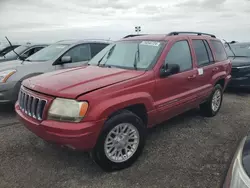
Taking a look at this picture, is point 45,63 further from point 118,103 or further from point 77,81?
point 118,103

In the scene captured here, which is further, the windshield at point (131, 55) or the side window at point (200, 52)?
the side window at point (200, 52)

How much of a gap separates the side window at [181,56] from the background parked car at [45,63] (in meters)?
2.47

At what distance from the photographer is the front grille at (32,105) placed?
286 cm

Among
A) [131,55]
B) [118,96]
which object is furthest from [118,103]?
[131,55]

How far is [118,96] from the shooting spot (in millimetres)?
2924

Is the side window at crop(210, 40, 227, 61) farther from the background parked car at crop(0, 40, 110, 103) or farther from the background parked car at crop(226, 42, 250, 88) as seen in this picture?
the background parked car at crop(0, 40, 110, 103)

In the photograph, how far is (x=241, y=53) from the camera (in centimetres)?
815

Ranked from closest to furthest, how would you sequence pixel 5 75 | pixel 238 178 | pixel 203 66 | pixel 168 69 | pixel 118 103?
pixel 238 178
pixel 118 103
pixel 168 69
pixel 203 66
pixel 5 75

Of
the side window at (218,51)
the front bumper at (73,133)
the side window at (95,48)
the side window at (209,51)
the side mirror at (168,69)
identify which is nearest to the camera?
the front bumper at (73,133)

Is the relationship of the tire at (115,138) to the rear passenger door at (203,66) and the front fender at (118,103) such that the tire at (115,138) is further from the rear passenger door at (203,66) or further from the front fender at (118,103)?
the rear passenger door at (203,66)

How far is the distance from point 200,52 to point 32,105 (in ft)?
10.4

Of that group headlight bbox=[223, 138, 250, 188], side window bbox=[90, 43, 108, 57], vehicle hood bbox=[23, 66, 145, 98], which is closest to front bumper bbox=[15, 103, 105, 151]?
vehicle hood bbox=[23, 66, 145, 98]

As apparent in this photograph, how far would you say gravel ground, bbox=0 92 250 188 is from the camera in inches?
112

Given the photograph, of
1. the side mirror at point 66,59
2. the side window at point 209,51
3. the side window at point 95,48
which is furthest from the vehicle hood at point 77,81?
the side window at point 95,48
